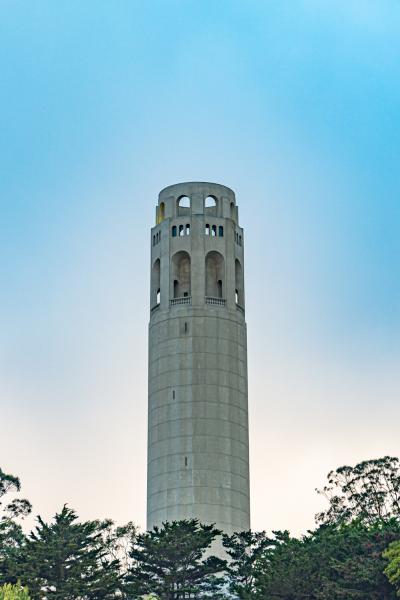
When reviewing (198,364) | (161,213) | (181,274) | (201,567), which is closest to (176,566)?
(201,567)

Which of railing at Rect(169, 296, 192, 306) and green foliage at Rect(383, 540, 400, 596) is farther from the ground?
railing at Rect(169, 296, 192, 306)

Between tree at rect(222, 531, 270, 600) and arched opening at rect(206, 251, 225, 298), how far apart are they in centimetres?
2465

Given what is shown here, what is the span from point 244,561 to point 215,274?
30204 mm

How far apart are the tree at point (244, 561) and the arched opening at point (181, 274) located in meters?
25.0

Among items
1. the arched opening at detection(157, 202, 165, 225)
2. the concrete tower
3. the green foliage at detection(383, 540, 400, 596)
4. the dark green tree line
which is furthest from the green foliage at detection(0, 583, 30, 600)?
the arched opening at detection(157, 202, 165, 225)

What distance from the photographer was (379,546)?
82.1m

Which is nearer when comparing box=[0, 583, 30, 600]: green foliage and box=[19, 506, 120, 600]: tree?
box=[0, 583, 30, 600]: green foliage

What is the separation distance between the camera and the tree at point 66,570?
3292 inches

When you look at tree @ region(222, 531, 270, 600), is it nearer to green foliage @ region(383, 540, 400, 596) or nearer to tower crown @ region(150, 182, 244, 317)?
green foliage @ region(383, 540, 400, 596)

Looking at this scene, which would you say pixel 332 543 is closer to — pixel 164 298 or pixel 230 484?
pixel 230 484

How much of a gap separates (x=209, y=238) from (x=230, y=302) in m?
5.95

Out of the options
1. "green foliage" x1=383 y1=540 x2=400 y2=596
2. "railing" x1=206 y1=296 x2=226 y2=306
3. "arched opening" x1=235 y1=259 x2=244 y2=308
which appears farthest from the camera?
"arched opening" x1=235 y1=259 x2=244 y2=308

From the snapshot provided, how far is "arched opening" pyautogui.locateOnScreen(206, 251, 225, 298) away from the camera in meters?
115

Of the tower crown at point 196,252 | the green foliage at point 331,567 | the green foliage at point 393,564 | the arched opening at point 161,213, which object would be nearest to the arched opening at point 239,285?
the tower crown at point 196,252
